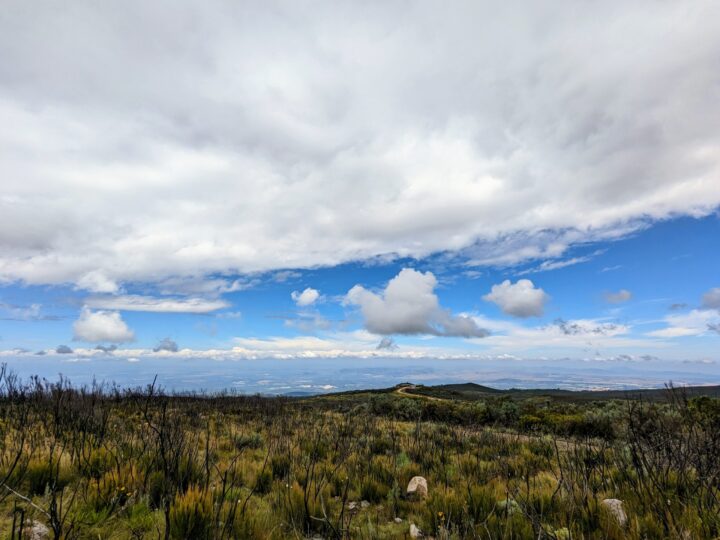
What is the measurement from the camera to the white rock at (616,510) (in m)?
4.48

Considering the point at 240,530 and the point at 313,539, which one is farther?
the point at 313,539

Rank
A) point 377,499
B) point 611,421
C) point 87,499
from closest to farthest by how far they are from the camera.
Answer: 1. point 87,499
2. point 377,499
3. point 611,421

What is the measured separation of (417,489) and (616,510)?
311 cm

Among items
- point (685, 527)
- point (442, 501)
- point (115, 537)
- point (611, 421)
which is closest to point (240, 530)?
point (115, 537)

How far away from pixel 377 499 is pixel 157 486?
3.68 meters

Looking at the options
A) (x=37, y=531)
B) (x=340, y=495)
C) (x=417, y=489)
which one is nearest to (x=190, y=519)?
(x=37, y=531)

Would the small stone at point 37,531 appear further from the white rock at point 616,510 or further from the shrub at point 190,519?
the white rock at point 616,510

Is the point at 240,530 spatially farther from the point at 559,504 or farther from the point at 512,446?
the point at 512,446

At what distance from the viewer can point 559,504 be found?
214 inches

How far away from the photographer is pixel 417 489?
21.9 ft

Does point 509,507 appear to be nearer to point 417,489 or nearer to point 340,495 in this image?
point 417,489

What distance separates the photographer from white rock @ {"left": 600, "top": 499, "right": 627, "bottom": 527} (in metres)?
4.48

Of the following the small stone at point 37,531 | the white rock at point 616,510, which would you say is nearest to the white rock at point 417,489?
the white rock at point 616,510

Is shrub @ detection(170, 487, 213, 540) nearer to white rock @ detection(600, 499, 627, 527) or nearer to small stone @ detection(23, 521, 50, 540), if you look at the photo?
small stone @ detection(23, 521, 50, 540)
